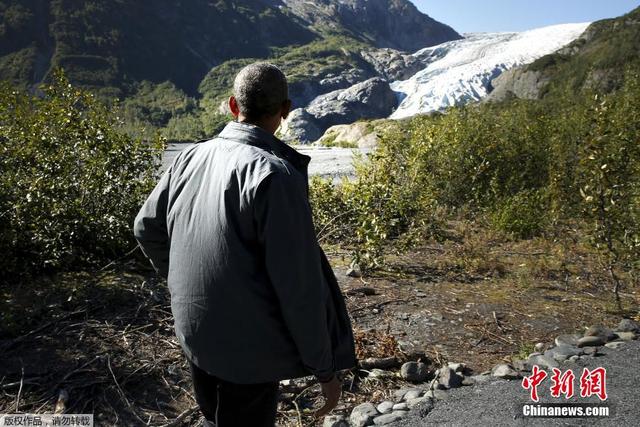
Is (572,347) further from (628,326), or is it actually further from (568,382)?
(628,326)

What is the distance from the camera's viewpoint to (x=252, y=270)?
187 cm

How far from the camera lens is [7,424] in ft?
11.5

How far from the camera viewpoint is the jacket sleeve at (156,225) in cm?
222

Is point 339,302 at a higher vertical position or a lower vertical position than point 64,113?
lower

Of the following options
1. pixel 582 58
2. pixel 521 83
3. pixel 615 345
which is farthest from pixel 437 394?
pixel 521 83

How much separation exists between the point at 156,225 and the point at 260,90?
79 centimetres

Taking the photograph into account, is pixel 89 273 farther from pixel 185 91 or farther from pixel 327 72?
pixel 327 72

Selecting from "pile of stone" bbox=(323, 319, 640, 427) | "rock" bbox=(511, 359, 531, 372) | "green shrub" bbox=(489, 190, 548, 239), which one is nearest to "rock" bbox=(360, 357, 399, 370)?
"pile of stone" bbox=(323, 319, 640, 427)

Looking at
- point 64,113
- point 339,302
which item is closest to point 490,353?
point 339,302

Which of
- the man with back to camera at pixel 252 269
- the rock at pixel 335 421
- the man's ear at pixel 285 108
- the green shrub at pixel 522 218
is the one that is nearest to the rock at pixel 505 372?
the rock at pixel 335 421

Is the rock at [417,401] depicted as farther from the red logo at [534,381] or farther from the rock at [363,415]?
the red logo at [534,381]

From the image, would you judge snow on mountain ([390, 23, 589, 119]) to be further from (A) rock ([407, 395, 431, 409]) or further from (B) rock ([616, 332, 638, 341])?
(A) rock ([407, 395, 431, 409])

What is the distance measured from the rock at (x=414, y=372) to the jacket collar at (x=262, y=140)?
2.63 meters

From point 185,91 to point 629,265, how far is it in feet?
516
